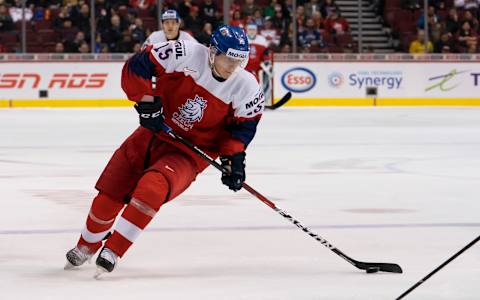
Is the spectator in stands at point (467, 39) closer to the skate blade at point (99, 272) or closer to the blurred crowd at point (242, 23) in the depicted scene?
the blurred crowd at point (242, 23)

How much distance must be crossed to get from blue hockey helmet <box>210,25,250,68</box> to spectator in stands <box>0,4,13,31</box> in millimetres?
12461

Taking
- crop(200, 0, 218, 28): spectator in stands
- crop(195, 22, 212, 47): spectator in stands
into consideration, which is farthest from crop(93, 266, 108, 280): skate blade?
crop(200, 0, 218, 28): spectator in stands

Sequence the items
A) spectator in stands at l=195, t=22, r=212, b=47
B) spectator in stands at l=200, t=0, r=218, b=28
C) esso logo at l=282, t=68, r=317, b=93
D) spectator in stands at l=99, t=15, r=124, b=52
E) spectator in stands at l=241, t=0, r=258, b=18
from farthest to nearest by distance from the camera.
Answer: spectator in stands at l=241, t=0, r=258, b=18 → esso logo at l=282, t=68, r=317, b=93 → spectator in stands at l=200, t=0, r=218, b=28 → spectator in stands at l=195, t=22, r=212, b=47 → spectator in stands at l=99, t=15, r=124, b=52

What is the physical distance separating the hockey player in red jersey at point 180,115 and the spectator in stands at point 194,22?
12.8m

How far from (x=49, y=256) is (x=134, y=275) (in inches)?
20.6

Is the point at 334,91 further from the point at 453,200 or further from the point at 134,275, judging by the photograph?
the point at 134,275

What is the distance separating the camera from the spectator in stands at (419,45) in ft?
56.9

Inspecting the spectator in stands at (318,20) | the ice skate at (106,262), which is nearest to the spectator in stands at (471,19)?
the spectator in stands at (318,20)

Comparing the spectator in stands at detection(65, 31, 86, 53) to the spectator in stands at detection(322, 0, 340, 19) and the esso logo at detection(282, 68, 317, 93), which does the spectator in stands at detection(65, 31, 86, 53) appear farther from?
the spectator in stands at detection(322, 0, 340, 19)

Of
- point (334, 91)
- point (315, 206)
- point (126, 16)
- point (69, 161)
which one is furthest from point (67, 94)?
point (315, 206)

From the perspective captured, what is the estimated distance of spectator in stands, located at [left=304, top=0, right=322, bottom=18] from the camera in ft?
57.5

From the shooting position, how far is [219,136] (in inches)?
166

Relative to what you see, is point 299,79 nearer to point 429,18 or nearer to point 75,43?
point 429,18

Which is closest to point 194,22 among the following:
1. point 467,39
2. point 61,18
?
point 61,18
